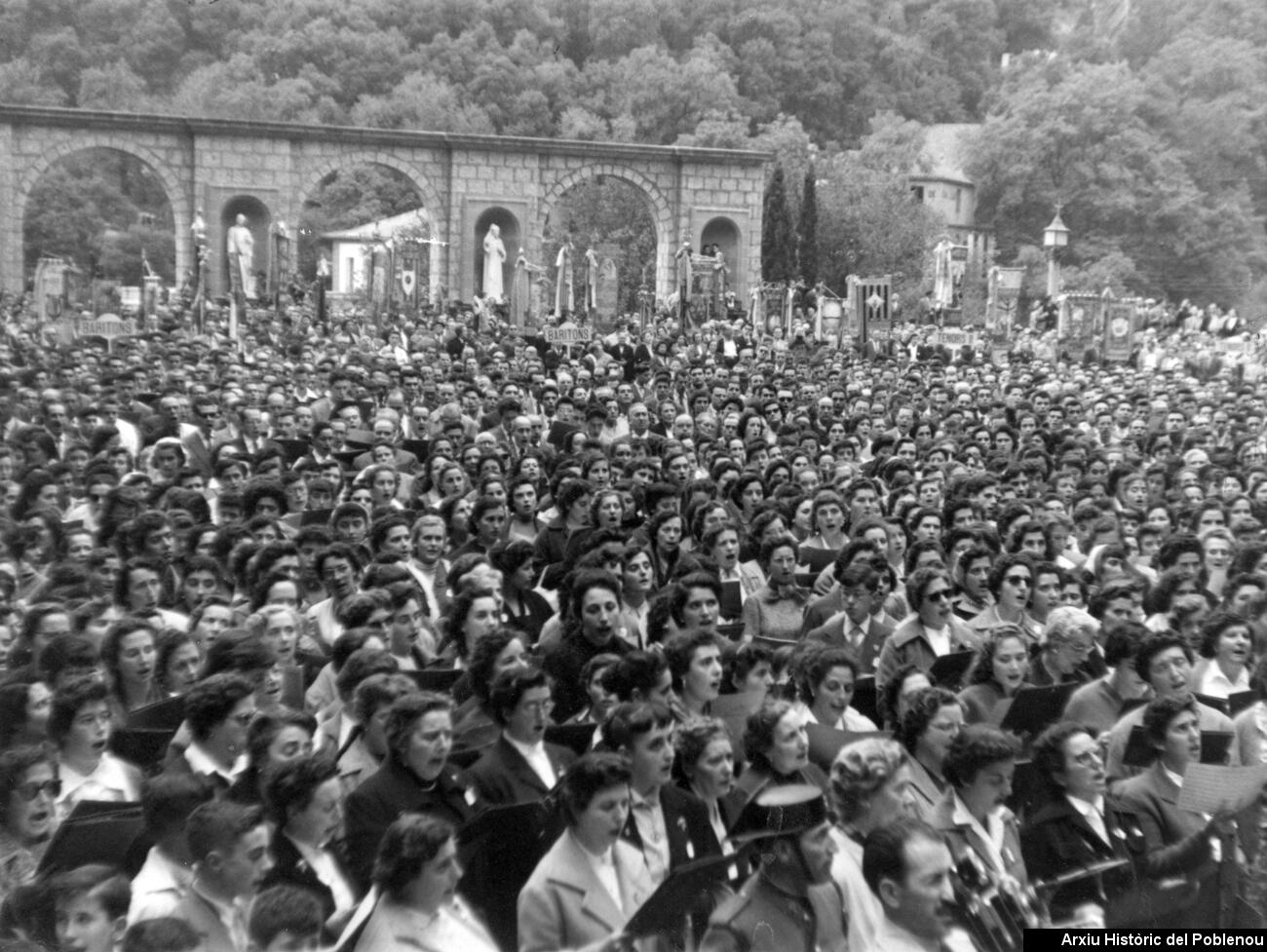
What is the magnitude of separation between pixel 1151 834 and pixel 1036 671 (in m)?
2.01

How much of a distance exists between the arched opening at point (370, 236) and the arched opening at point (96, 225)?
569 cm

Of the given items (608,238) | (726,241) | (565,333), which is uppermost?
(608,238)

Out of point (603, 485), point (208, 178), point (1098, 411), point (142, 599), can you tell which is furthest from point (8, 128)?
point (142, 599)

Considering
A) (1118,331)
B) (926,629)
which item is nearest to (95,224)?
(1118,331)

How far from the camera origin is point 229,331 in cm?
3038

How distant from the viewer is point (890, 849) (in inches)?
176

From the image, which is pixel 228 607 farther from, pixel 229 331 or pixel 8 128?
pixel 8 128

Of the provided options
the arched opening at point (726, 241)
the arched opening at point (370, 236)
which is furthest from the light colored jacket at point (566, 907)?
the arched opening at point (726, 241)

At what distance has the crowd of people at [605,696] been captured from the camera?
4.58 m

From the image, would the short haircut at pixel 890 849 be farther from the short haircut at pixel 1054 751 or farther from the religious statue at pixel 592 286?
the religious statue at pixel 592 286

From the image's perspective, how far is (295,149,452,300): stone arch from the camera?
44.0 meters

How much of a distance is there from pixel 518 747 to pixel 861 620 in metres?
2.94

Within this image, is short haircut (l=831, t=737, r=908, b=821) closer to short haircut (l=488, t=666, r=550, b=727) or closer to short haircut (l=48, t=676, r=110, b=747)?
short haircut (l=488, t=666, r=550, b=727)

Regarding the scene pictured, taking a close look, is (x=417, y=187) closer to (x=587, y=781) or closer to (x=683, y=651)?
(x=683, y=651)
